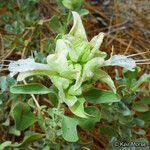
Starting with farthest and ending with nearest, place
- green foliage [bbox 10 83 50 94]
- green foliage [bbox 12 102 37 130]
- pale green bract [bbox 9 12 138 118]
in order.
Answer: green foliage [bbox 12 102 37 130] < green foliage [bbox 10 83 50 94] < pale green bract [bbox 9 12 138 118]

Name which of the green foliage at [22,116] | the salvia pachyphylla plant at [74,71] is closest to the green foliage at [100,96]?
the salvia pachyphylla plant at [74,71]

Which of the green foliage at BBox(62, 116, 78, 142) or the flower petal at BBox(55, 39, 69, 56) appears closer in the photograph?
the flower petal at BBox(55, 39, 69, 56)

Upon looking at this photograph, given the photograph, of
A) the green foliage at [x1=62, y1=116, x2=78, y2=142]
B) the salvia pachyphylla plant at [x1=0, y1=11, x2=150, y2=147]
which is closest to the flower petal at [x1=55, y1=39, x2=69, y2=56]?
the salvia pachyphylla plant at [x1=0, y1=11, x2=150, y2=147]

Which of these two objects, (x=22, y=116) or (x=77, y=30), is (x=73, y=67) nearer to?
(x=77, y=30)

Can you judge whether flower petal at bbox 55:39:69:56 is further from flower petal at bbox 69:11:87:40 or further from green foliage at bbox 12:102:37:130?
green foliage at bbox 12:102:37:130

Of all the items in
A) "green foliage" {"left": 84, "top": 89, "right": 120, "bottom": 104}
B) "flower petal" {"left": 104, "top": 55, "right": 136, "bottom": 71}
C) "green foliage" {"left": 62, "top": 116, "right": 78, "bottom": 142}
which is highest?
"flower petal" {"left": 104, "top": 55, "right": 136, "bottom": 71}

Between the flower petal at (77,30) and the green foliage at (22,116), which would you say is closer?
the flower petal at (77,30)

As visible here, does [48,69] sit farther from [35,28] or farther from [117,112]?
[35,28]

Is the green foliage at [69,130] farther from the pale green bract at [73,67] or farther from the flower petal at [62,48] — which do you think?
the flower petal at [62,48]

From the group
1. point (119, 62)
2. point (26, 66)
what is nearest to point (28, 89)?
point (26, 66)

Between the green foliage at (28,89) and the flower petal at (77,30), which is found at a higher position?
the flower petal at (77,30)
